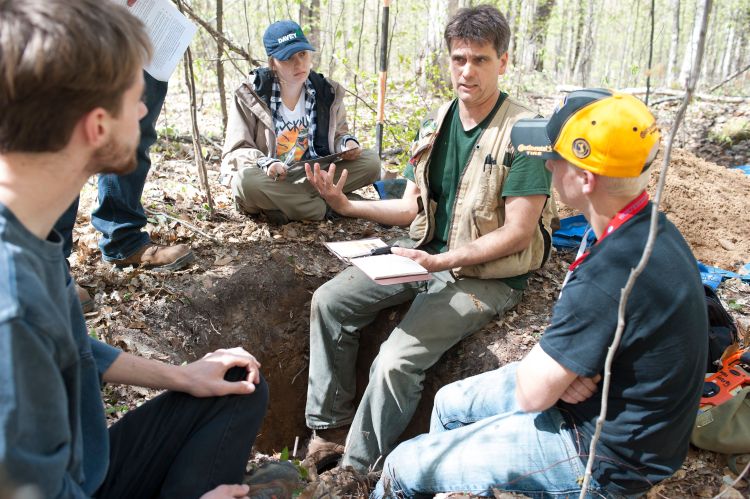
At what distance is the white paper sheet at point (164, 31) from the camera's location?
3.49 m

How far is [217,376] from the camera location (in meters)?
2.06

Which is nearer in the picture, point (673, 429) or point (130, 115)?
point (130, 115)

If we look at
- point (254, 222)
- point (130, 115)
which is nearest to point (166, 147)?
point (254, 222)

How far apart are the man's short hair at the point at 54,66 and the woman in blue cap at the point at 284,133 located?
3.13 m

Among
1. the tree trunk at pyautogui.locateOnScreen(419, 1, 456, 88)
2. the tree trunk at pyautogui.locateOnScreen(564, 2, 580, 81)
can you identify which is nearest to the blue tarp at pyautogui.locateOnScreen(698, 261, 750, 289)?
the tree trunk at pyautogui.locateOnScreen(419, 1, 456, 88)

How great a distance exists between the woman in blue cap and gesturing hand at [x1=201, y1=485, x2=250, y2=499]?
2.91 m

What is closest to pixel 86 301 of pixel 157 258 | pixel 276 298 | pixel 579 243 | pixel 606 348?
pixel 157 258

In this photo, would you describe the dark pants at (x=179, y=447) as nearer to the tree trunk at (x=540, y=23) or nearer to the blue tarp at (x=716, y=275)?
the blue tarp at (x=716, y=275)

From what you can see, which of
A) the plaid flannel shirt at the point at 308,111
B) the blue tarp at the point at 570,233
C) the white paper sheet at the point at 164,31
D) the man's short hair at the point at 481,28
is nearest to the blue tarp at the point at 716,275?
the blue tarp at the point at 570,233

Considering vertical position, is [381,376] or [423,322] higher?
[423,322]

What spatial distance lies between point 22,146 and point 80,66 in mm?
233

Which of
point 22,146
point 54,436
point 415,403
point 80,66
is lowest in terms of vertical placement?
point 415,403

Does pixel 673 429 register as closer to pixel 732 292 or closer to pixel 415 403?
pixel 415 403

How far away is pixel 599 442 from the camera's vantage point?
7.13 ft
